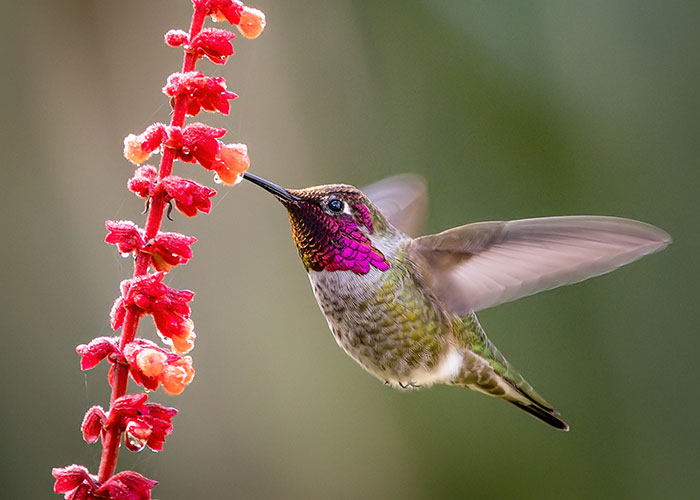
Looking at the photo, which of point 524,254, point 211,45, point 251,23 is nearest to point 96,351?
point 211,45

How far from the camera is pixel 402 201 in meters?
2.91

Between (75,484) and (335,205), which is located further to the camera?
(335,205)

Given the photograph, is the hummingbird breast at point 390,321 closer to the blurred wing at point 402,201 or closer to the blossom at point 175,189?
the blurred wing at point 402,201

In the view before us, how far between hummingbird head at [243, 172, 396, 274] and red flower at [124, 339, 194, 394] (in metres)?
0.99

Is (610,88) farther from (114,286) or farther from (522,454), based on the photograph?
(114,286)

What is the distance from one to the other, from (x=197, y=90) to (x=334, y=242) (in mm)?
1091

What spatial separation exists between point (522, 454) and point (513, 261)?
233cm

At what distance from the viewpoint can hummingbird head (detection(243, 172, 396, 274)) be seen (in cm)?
228

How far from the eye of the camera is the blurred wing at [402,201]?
290cm

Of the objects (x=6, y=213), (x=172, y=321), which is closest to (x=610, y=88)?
(x=6, y=213)

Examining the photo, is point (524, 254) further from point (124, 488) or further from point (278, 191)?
point (124, 488)

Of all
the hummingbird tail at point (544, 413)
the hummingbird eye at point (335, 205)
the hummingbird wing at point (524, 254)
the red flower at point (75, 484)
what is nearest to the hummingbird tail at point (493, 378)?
the hummingbird tail at point (544, 413)

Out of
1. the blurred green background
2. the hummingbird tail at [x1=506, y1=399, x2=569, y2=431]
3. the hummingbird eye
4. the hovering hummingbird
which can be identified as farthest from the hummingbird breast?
the blurred green background

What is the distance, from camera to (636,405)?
436 cm
